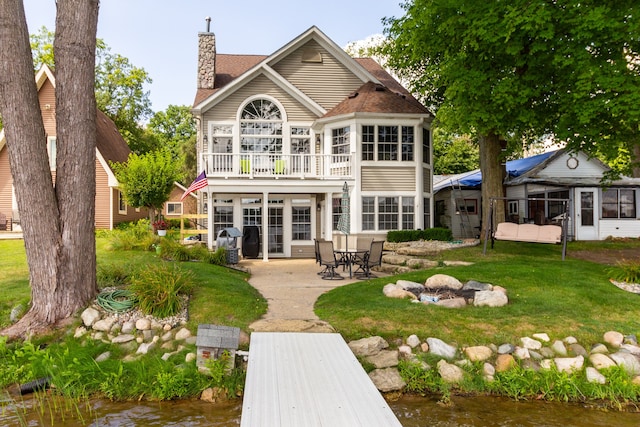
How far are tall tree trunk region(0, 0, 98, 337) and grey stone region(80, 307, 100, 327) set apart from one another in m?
0.22

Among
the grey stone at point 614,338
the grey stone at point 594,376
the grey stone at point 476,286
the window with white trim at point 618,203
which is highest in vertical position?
the window with white trim at point 618,203

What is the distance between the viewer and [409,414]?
5.23m

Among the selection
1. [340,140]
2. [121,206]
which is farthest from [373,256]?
[121,206]

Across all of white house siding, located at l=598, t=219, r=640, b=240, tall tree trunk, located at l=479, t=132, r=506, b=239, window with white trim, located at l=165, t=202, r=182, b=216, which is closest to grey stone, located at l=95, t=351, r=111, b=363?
tall tree trunk, located at l=479, t=132, r=506, b=239

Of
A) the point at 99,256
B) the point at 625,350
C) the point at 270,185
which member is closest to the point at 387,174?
the point at 270,185

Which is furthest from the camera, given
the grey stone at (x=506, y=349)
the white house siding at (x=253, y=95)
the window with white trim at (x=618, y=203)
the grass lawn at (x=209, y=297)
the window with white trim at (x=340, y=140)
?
the window with white trim at (x=618, y=203)

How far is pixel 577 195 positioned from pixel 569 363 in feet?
51.0

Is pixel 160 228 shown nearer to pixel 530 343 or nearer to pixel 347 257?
pixel 347 257

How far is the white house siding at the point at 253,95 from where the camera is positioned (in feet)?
57.0

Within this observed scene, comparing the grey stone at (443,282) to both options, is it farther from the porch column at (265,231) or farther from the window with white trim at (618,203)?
the window with white trim at (618,203)

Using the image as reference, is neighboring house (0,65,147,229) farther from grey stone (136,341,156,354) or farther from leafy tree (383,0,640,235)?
grey stone (136,341,156,354)

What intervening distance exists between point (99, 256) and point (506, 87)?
12.2 metres

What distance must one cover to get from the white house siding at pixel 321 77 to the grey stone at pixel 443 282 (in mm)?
11012

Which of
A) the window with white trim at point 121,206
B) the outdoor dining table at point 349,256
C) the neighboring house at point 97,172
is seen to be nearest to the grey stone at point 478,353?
the outdoor dining table at point 349,256
